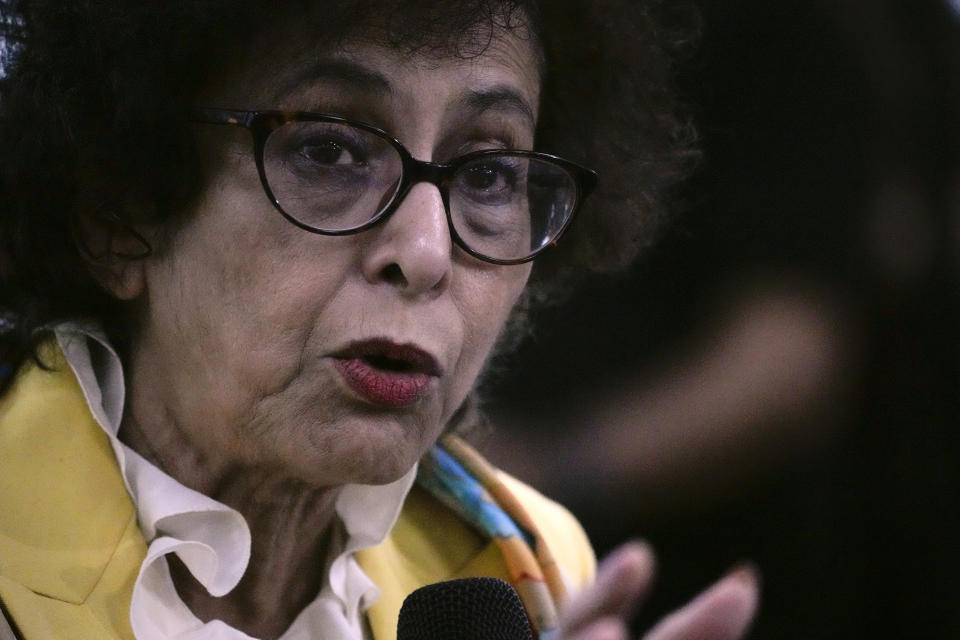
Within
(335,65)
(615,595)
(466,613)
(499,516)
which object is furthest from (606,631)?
(499,516)

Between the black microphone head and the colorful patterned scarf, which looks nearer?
the black microphone head

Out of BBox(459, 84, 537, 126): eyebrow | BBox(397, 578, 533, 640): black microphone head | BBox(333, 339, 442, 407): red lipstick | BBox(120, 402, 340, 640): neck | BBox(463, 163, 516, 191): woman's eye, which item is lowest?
BBox(120, 402, 340, 640): neck

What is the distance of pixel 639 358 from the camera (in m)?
2.78

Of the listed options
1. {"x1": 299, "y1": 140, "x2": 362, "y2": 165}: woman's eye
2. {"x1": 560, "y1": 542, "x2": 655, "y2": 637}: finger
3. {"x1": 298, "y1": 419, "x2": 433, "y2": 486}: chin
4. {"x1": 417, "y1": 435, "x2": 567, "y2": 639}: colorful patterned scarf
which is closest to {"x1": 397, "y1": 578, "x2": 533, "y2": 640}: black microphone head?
{"x1": 560, "y1": 542, "x2": 655, "y2": 637}: finger

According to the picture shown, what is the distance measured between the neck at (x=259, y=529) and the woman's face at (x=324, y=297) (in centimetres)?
6

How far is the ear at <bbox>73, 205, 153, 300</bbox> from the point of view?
140 cm

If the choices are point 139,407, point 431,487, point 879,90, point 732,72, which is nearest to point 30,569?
point 139,407

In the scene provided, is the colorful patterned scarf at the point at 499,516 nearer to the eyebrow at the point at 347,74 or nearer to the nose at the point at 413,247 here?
the nose at the point at 413,247

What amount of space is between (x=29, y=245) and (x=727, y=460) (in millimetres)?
1767

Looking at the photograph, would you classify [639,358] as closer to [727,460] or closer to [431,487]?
[727,460]

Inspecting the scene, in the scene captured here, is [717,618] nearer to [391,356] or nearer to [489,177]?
[391,356]

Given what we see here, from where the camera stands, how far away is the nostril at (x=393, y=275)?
1298 mm

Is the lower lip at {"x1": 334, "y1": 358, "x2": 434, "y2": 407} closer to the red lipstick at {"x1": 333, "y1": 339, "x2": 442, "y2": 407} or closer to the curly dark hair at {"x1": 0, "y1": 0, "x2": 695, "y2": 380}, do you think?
the red lipstick at {"x1": 333, "y1": 339, "x2": 442, "y2": 407}

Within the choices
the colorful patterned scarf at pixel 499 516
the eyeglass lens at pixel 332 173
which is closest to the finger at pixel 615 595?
the eyeglass lens at pixel 332 173
